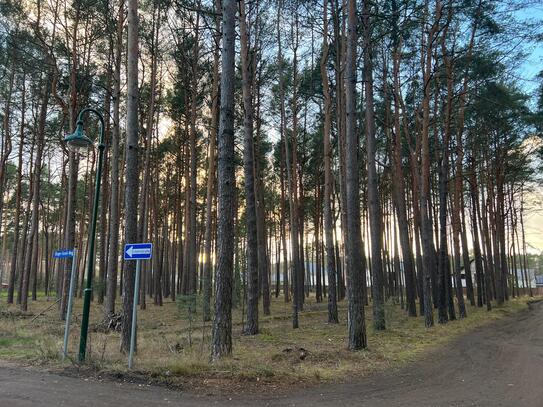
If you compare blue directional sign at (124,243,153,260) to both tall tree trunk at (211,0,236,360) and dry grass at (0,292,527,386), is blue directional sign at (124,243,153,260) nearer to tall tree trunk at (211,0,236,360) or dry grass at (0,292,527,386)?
tall tree trunk at (211,0,236,360)

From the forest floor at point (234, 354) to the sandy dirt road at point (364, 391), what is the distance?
1.50ft

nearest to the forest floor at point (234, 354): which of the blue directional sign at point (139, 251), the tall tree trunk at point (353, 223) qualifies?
the tall tree trunk at point (353, 223)

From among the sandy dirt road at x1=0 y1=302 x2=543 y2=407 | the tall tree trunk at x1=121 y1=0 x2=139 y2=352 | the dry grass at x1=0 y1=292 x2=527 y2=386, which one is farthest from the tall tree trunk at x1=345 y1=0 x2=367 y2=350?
the tall tree trunk at x1=121 y1=0 x2=139 y2=352

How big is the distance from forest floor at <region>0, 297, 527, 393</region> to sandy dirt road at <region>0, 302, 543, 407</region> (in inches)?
17.9

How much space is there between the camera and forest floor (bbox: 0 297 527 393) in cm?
735

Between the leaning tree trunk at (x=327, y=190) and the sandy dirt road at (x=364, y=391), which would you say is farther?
the leaning tree trunk at (x=327, y=190)

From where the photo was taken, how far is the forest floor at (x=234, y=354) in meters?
7.35

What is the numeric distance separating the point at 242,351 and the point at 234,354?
0.55 meters

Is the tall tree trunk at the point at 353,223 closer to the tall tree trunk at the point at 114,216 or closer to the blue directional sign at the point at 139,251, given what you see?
the blue directional sign at the point at 139,251

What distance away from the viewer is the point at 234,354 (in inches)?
366

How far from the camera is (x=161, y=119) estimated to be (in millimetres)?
24375

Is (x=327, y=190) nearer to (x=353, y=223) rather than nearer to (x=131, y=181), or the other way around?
(x=353, y=223)

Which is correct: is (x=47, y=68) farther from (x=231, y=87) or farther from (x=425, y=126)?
(x=425, y=126)

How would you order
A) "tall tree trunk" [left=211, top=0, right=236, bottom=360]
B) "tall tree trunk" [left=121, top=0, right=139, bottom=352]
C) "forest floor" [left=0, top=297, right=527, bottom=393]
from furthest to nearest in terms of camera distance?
"tall tree trunk" [left=121, top=0, right=139, bottom=352]
"tall tree trunk" [left=211, top=0, right=236, bottom=360]
"forest floor" [left=0, top=297, right=527, bottom=393]
